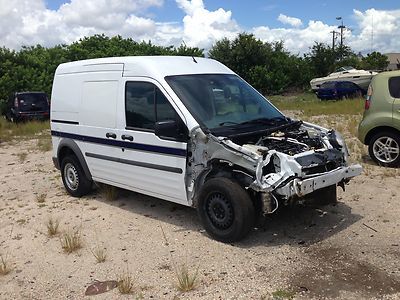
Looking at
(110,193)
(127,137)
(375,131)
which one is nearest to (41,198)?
(110,193)

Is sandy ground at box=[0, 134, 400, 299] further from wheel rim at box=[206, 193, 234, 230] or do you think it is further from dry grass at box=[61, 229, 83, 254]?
wheel rim at box=[206, 193, 234, 230]

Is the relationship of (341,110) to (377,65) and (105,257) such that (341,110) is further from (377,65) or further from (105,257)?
(377,65)

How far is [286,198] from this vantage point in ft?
17.0

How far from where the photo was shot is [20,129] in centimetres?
1942

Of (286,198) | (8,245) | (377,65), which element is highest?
(377,65)

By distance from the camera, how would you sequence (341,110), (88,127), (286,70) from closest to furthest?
1. (88,127)
2. (341,110)
3. (286,70)

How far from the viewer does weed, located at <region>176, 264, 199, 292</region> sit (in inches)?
178

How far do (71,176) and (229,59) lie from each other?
3220 centimetres

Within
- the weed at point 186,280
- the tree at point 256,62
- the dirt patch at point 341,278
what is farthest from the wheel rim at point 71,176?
the tree at point 256,62

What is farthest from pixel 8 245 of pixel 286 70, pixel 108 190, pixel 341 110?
pixel 286 70

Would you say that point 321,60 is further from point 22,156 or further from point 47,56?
point 22,156

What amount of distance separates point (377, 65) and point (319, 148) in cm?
4548

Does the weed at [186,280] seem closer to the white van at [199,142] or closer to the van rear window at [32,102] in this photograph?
the white van at [199,142]

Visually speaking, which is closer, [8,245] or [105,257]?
[105,257]
